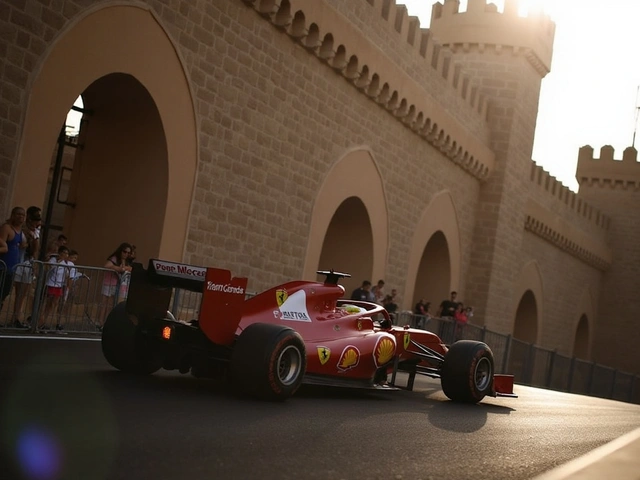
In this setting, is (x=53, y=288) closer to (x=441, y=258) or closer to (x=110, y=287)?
(x=110, y=287)

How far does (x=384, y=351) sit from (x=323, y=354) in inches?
41.7

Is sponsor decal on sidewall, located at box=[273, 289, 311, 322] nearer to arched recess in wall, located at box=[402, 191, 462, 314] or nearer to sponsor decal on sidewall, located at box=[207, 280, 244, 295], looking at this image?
sponsor decal on sidewall, located at box=[207, 280, 244, 295]

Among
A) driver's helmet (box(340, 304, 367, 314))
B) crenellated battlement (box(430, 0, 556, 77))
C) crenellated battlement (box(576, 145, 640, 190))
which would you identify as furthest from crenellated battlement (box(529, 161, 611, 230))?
driver's helmet (box(340, 304, 367, 314))

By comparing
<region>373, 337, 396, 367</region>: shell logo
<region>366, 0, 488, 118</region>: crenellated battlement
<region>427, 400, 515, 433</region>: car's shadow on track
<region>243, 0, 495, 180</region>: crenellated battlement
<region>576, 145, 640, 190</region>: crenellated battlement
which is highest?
<region>576, 145, 640, 190</region>: crenellated battlement

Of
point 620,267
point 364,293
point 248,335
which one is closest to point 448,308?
point 364,293

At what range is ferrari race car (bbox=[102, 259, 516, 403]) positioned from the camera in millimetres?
7648

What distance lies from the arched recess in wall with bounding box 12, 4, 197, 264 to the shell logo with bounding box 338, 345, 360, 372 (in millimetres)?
5448

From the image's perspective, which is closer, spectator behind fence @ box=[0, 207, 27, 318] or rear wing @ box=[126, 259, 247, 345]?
rear wing @ box=[126, 259, 247, 345]

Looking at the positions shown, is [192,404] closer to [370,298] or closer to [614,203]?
[370,298]

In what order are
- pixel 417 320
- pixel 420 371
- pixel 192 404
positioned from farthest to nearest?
1. pixel 417 320
2. pixel 420 371
3. pixel 192 404

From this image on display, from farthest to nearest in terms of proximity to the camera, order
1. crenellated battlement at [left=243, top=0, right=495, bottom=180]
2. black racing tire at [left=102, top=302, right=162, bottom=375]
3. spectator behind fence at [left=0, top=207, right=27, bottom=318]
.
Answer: crenellated battlement at [left=243, top=0, right=495, bottom=180]
spectator behind fence at [left=0, top=207, right=27, bottom=318]
black racing tire at [left=102, top=302, right=162, bottom=375]

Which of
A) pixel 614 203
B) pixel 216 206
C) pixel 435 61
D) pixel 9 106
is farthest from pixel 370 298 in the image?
pixel 614 203

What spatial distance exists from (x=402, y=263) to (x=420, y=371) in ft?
41.8

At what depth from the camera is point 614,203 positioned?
149 feet
